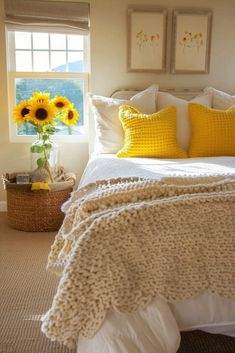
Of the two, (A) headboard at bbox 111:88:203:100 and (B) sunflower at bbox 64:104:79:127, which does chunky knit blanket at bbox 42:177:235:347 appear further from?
(A) headboard at bbox 111:88:203:100

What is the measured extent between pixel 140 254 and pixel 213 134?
170cm

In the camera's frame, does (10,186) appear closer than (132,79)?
Yes

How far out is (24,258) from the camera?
2.52 meters

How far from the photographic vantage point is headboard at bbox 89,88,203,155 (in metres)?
3.24

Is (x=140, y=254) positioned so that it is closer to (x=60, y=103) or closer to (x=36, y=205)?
(x=36, y=205)

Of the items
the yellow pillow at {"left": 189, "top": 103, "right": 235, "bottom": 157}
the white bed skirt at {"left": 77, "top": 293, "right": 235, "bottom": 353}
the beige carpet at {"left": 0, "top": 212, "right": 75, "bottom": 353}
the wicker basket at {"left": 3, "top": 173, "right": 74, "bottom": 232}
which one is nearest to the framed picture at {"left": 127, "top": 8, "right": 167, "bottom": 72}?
the yellow pillow at {"left": 189, "top": 103, "right": 235, "bottom": 157}

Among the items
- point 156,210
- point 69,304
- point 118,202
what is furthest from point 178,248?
point 69,304

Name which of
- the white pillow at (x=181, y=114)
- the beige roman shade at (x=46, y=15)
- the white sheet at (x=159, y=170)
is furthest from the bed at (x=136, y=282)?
the beige roman shade at (x=46, y=15)

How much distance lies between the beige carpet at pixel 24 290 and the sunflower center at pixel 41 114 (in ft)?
3.11

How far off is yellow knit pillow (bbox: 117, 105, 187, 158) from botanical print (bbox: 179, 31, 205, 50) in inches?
38.7

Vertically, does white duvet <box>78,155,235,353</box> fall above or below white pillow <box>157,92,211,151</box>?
below

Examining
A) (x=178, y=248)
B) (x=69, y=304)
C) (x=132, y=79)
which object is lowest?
(x=69, y=304)

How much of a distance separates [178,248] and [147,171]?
71 centimetres

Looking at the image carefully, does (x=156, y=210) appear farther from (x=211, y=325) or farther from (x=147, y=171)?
(x=147, y=171)
